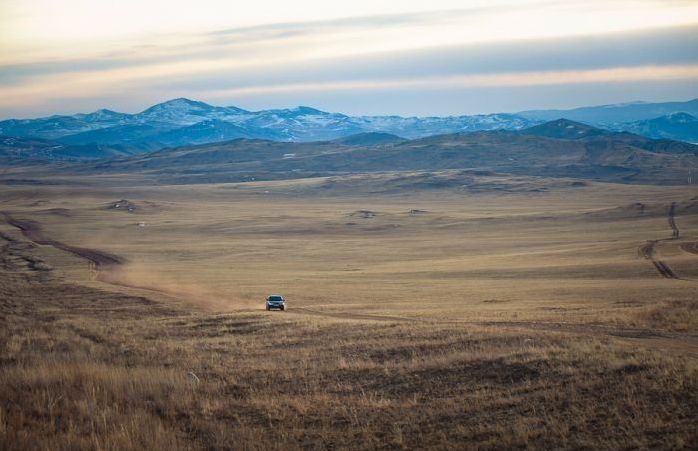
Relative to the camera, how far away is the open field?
43.0 feet

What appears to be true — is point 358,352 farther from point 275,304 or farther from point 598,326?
point 275,304

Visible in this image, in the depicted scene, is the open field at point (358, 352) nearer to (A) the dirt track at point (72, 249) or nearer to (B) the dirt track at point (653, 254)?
(B) the dirt track at point (653, 254)

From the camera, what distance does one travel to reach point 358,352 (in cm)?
2089

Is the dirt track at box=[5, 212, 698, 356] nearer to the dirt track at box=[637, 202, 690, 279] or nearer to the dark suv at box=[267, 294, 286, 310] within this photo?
the dirt track at box=[637, 202, 690, 279]

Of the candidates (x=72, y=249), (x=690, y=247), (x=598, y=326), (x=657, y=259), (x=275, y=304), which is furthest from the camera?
(x=72, y=249)

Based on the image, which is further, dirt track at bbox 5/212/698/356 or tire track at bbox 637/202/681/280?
tire track at bbox 637/202/681/280

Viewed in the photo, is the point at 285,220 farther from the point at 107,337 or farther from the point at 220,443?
the point at 220,443

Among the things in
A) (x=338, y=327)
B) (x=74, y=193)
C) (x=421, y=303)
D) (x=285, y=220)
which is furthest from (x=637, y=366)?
(x=74, y=193)

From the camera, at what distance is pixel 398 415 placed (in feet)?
46.8

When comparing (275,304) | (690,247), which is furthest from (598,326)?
(690,247)

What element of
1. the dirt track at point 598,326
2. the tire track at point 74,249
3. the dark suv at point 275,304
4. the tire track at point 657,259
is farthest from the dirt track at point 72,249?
the tire track at point 657,259

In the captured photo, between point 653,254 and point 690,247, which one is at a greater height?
point 653,254

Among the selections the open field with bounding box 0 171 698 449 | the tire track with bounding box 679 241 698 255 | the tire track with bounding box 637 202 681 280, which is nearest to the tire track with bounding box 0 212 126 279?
the open field with bounding box 0 171 698 449

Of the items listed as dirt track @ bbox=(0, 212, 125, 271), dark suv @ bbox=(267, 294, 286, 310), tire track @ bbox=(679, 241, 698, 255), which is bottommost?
tire track @ bbox=(679, 241, 698, 255)
